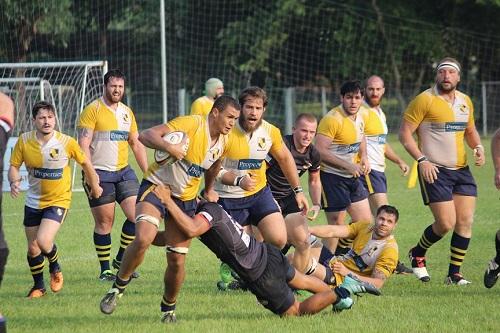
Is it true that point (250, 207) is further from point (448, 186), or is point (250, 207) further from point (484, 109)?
point (484, 109)

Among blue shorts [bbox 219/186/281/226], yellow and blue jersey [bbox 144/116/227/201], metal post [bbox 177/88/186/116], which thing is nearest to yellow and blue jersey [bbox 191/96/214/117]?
blue shorts [bbox 219/186/281/226]

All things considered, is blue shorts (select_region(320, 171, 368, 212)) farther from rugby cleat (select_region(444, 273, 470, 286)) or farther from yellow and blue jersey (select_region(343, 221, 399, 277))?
rugby cleat (select_region(444, 273, 470, 286))

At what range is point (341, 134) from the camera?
37.6 feet

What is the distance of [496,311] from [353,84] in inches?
129

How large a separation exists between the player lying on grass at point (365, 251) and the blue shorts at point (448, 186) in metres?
0.54

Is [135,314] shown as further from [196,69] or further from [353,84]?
[196,69]

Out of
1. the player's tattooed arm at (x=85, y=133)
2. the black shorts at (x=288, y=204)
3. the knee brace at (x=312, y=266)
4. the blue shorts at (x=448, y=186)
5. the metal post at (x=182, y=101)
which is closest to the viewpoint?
the knee brace at (x=312, y=266)

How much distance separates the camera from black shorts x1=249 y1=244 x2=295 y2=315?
808cm

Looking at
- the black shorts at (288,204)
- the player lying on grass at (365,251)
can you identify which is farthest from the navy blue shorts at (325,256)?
the black shorts at (288,204)

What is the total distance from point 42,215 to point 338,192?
3204mm

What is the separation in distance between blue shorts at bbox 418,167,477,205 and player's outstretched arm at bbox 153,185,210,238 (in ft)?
11.9

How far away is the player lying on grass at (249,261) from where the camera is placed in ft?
26.1

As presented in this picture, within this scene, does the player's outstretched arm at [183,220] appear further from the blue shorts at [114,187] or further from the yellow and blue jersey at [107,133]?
the yellow and blue jersey at [107,133]

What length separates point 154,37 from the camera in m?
39.8
